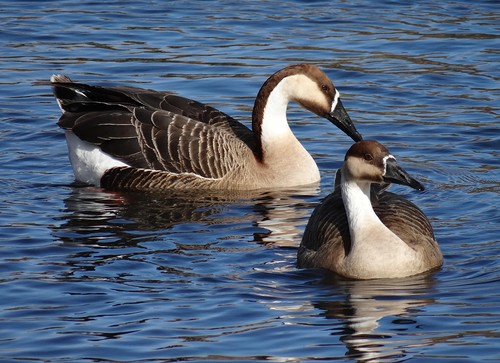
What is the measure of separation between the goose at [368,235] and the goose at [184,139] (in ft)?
10.3

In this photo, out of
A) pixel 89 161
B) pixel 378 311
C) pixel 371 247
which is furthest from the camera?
pixel 89 161

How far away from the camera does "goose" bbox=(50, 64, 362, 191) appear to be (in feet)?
45.4

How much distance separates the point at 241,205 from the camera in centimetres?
1327

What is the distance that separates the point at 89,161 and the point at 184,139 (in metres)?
1.09

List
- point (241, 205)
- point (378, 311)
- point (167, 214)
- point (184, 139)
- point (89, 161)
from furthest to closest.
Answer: point (89, 161) < point (184, 139) < point (241, 205) < point (167, 214) < point (378, 311)

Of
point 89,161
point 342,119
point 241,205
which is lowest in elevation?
point 241,205

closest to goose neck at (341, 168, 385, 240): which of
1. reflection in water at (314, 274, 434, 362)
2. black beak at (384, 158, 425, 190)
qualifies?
black beak at (384, 158, 425, 190)

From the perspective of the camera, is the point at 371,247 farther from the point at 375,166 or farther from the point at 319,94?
the point at 319,94

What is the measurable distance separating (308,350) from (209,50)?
35.8 ft

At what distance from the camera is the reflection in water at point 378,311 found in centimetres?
870

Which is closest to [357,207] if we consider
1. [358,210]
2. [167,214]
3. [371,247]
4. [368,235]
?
[358,210]

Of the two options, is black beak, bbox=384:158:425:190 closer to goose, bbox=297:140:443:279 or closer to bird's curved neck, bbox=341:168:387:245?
goose, bbox=297:140:443:279

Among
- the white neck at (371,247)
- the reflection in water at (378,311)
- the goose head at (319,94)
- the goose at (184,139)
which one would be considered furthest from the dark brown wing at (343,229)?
the goose head at (319,94)

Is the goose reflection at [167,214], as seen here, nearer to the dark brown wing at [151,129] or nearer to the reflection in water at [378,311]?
the dark brown wing at [151,129]
